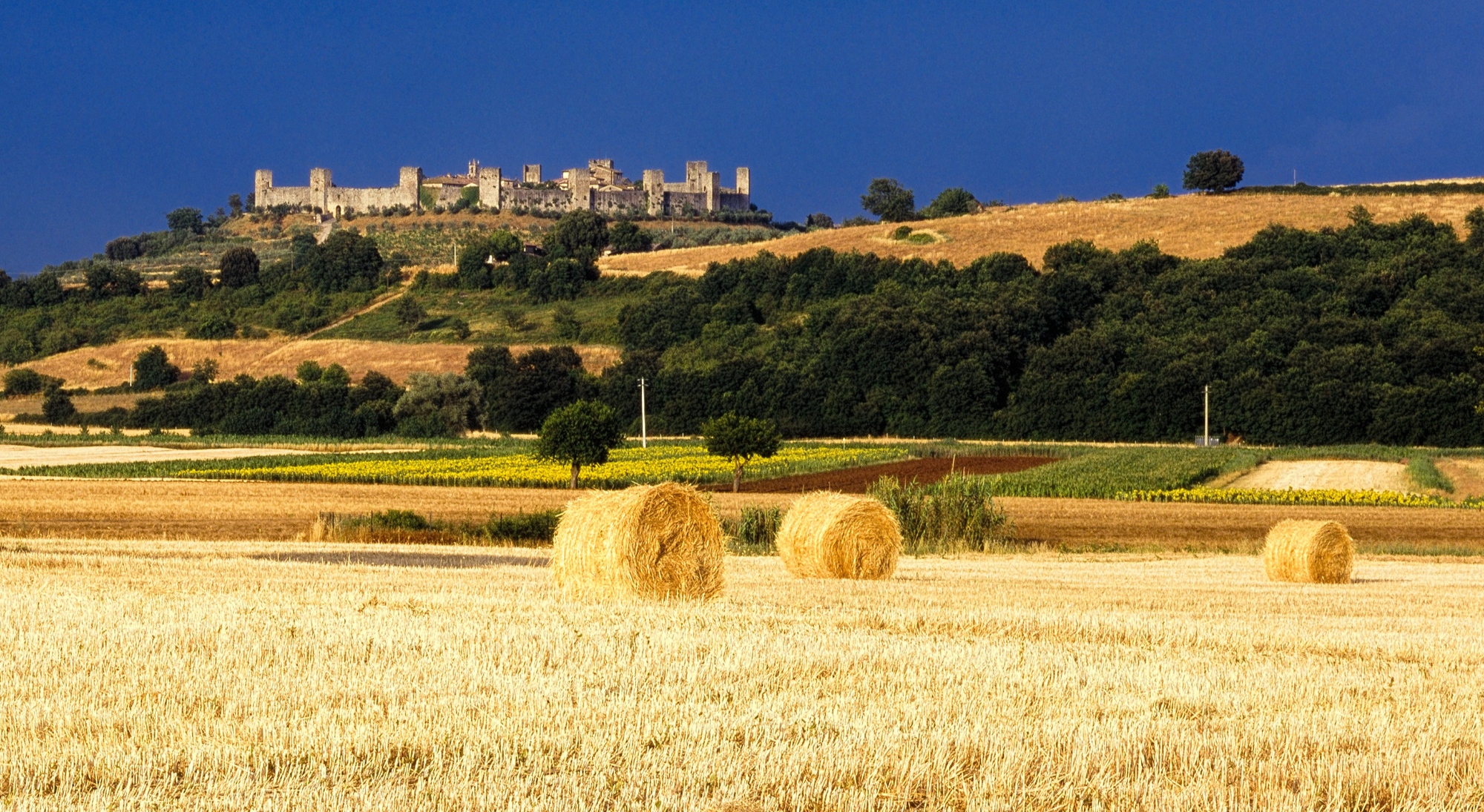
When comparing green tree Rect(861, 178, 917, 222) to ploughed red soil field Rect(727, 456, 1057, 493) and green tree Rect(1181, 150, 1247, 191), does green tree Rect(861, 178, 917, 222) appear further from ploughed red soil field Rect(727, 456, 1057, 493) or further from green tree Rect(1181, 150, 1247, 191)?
ploughed red soil field Rect(727, 456, 1057, 493)

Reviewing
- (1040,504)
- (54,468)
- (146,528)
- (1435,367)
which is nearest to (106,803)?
(146,528)

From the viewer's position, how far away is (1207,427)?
6744 centimetres

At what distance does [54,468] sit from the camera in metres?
51.7

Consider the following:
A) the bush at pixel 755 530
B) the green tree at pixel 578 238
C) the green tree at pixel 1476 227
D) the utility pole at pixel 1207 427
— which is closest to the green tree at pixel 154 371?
the green tree at pixel 578 238

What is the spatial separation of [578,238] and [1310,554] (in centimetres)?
11600

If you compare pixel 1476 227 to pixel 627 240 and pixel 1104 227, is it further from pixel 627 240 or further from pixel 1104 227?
pixel 627 240

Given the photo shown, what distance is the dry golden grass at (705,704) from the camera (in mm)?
5484

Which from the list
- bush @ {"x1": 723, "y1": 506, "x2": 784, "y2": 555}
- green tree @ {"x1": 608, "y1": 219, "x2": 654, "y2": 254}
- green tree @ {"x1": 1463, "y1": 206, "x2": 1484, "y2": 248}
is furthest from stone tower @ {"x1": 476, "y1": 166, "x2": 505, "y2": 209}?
bush @ {"x1": 723, "y1": 506, "x2": 784, "y2": 555}

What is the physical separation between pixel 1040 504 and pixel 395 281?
91.9 m

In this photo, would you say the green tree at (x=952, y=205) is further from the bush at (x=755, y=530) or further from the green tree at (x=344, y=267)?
the bush at (x=755, y=530)

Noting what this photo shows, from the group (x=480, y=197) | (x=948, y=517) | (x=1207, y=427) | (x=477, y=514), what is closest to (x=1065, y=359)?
(x=1207, y=427)

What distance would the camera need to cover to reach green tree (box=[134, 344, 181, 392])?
94.8m

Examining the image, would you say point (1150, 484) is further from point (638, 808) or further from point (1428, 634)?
point (638, 808)

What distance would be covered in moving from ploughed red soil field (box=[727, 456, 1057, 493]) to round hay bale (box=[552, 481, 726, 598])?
28406mm
